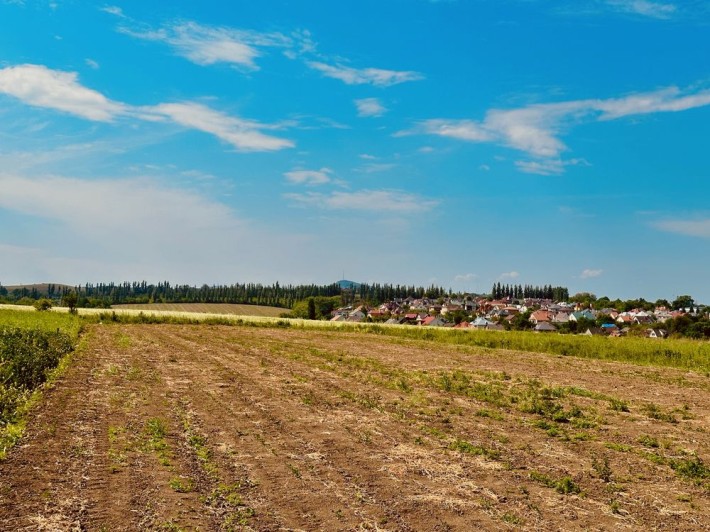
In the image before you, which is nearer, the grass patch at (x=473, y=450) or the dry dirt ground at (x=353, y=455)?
the dry dirt ground at (x=353, y=455)

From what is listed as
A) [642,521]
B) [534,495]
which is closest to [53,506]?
[534,495]

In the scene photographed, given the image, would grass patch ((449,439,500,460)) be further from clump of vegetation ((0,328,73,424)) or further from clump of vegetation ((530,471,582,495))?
clump of vegetation ((0,328,73,424))

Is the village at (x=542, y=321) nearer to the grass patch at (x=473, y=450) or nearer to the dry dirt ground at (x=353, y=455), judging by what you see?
the dry dirt ground at (x=353, y=455)

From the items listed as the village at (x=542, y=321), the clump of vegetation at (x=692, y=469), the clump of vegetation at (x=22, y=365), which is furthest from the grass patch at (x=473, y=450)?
the village at (x=542, y=321)

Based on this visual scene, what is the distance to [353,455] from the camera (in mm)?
10758

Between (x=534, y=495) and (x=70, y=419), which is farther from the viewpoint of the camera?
(x=70, y=419)

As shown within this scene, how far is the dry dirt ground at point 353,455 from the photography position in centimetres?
797

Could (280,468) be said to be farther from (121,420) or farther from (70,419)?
(70,419)

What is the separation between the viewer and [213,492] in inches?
337

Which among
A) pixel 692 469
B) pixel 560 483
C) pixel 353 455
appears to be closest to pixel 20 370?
pixel 353 455

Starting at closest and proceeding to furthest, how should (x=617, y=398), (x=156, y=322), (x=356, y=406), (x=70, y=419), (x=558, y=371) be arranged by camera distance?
(x=70, y=419) < (x=356, y=406) < (x=617, y=398) < (x=558, y=371) < (x=156, y=322)

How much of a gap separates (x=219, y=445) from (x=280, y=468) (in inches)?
70.1

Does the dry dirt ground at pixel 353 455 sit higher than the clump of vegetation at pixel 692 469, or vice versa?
the clump of vegetation at pixel 692 469

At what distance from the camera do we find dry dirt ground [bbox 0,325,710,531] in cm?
797
